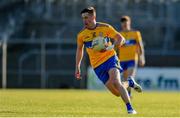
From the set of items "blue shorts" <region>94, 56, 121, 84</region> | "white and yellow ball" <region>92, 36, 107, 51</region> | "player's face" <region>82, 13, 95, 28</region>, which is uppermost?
"player's face" <region>82, 13, 95, 28</region>

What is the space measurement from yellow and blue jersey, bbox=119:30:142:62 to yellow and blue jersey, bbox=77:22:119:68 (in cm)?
657

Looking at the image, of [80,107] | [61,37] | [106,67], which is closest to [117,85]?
[106,67]

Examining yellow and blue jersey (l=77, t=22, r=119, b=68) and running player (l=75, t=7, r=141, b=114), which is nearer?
running player (l=75, t=7, r=141, b=114)

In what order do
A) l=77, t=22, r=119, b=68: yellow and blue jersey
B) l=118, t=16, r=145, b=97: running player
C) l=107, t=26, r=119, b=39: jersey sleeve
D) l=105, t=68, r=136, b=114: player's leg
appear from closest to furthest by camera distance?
1. l=105, t=68, r=136, b=114: player's leg
2. l=107, t=26, r=119, b=39: jersey sleeve
3. l=77, t=22, r=119, b=68: yellow and blue jersey
4. l=118, t=16, r=145, b=97: running player

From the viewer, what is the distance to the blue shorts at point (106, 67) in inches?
555

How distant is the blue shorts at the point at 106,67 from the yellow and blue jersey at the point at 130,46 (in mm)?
6611

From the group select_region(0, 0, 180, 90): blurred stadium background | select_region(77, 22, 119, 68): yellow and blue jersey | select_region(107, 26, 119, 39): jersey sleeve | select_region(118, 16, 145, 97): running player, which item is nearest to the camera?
select_region(107, 26, 119, 39): jersey sleeve

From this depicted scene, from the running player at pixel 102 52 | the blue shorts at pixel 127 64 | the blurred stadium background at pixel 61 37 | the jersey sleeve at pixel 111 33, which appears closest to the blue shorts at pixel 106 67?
the running player at pixel 102 52

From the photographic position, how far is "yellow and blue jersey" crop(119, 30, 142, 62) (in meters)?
20.9

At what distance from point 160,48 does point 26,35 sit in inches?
313

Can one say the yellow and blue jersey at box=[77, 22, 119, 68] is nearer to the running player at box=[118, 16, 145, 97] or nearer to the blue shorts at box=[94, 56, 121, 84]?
the blue shorts at box=[94, 56, 121, 84]

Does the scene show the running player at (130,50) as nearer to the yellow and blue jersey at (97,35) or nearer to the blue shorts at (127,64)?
the blue shorts at (127,64)

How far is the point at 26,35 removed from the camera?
135 feet

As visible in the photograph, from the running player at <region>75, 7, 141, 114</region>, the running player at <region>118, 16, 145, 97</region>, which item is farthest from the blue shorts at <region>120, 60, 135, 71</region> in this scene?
the running player at <region>75, 7, 141, 114</region>
